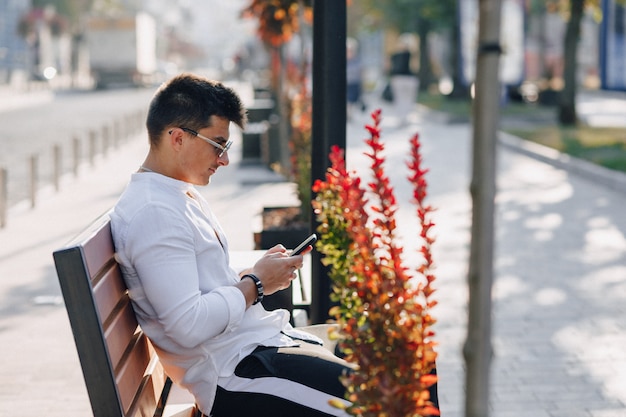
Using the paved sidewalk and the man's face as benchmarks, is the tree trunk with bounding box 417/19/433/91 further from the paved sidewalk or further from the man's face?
the man's face

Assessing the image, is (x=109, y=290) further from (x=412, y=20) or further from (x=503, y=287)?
(x=412, y=20)

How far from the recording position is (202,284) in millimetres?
3359

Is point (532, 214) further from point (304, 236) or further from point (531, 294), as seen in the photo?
point (304, 236)

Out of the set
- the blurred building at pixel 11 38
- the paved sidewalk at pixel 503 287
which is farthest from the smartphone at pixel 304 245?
the blurred building at pixel 11 38

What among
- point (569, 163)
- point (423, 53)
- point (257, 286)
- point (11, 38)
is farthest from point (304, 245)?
point (11, 38)

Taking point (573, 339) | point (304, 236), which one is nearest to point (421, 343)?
point (573, 339)

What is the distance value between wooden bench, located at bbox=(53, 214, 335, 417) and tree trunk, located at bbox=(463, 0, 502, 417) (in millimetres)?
1088

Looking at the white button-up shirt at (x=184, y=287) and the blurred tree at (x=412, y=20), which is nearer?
the white button-up shirt at (x=184, y=287)

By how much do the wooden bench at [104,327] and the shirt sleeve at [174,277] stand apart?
0.11 m

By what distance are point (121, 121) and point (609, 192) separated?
18.3 meters

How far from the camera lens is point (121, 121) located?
96.1 ft

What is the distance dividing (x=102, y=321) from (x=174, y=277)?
28 centimetres

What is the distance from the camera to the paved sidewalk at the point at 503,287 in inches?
218

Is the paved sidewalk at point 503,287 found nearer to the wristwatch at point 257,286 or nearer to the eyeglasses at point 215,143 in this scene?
the wristwatch at point 257,286
